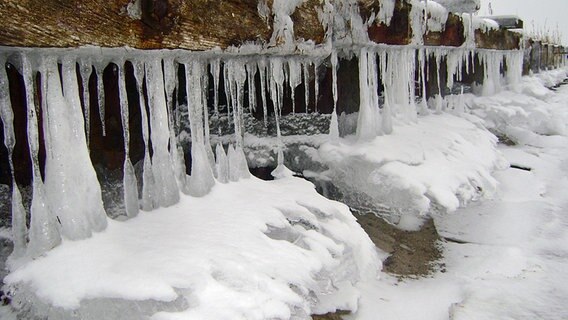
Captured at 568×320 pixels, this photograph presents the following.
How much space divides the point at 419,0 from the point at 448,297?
7.98ft

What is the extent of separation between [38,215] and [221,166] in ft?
3.41

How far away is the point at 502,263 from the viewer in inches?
103

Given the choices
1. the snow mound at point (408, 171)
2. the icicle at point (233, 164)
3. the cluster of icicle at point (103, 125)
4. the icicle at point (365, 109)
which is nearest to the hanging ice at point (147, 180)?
the cluster of icicle at point (103, 125)

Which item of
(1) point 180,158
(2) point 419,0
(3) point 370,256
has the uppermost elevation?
(2) point 419,0

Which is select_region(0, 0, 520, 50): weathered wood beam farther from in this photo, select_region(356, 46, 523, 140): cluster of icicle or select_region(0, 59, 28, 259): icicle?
select_region(356, 46, 523, 140): cluster of icicle

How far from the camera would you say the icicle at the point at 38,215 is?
159 centimetres

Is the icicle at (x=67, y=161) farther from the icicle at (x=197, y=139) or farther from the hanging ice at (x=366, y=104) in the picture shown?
the hanging ice at (x=366, y=104)

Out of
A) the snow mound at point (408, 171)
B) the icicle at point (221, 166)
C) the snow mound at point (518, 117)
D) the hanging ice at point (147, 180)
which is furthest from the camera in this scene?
the snow mound at point (518, 117)

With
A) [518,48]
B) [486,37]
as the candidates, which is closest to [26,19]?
[486,37]

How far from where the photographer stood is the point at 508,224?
318 cm

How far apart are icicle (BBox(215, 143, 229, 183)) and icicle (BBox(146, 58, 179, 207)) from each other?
0.38m

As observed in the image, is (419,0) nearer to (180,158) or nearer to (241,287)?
(180,158)

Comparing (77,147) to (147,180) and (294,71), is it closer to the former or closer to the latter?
(147,180)

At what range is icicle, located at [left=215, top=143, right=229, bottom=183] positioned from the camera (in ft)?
8.21
